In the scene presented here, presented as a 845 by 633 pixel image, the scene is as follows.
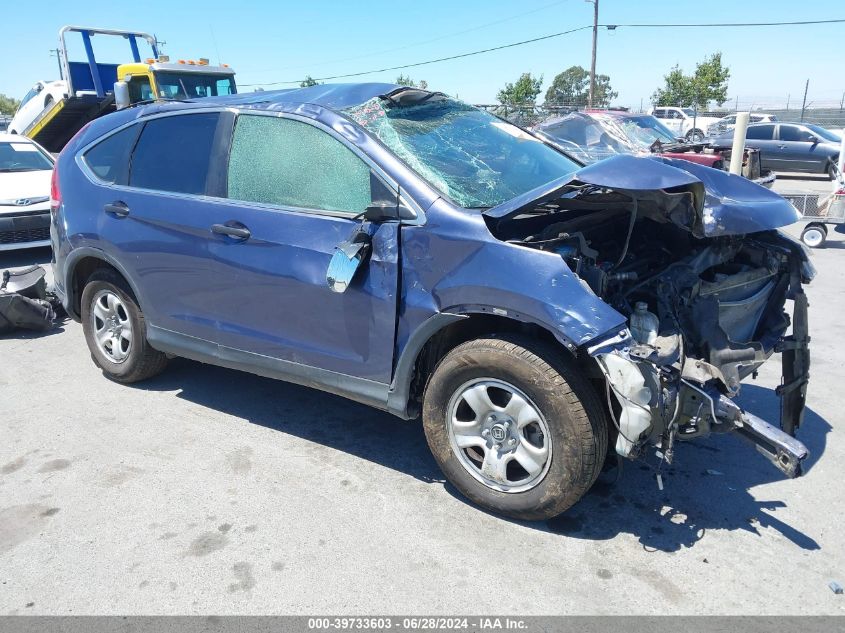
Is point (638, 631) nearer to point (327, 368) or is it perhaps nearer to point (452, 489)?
point (452, 489)

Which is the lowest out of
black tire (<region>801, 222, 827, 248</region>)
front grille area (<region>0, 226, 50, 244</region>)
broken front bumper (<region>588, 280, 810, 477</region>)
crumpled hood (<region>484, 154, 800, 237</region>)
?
black tire (<region>801, 222, 827, 248</region>)

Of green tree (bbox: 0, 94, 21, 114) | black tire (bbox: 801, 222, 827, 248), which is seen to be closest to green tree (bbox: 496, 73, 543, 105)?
black tire (bbox: 801, 222, 827, 248)

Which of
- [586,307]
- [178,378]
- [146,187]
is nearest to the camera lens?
[586,307]

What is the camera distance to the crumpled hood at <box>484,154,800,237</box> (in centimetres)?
292

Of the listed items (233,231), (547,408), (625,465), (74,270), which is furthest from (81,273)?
(625,465)

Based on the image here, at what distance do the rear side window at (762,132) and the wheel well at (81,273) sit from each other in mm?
19696

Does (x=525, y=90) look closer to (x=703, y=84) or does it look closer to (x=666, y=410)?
(x=703, y=84)

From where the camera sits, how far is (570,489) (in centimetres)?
291

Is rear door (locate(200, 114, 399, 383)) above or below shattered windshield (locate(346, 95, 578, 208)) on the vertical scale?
below

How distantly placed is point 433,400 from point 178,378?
2.56 metres

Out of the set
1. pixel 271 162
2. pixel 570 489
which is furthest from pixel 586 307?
pixel 271 162

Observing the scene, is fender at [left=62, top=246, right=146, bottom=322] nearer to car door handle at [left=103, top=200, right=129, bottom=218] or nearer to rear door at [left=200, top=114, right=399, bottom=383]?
car door handle at [left=103, top=200, right=129, bottom=218]

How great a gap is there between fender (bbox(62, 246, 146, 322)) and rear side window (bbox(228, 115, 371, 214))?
1103 millimetres

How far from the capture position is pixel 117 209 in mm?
4293
